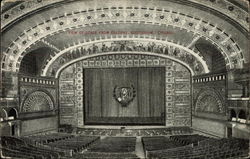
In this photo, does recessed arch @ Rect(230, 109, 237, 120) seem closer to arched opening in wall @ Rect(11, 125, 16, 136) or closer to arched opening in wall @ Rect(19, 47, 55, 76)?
arched opening in wall @ Rect(19, 47, 55, 76)

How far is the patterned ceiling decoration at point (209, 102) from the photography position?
14984 mm

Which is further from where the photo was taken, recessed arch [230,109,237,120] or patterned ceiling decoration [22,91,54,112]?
patterned ceiling decoration [22,91,54,112]

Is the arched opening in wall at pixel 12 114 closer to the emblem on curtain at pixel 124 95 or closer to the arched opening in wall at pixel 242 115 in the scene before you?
the emblem on curtain at pixel 124 95

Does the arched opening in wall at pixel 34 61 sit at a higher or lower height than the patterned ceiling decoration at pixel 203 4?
lower

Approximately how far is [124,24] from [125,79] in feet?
24.7

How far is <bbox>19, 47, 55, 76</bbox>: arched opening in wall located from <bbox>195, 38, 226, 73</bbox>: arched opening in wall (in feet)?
36.8

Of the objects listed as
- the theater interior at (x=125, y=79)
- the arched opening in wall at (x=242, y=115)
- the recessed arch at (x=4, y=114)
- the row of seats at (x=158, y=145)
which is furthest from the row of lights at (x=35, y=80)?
the arched opening in wall at (x=242, y=115)

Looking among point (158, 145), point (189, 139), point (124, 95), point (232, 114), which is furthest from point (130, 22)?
point (124, 95)

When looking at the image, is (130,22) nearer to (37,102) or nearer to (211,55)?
(211,55)

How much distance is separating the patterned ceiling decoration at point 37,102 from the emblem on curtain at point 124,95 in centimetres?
563

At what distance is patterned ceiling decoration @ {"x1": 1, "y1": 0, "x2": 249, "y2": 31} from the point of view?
1098 centimetres

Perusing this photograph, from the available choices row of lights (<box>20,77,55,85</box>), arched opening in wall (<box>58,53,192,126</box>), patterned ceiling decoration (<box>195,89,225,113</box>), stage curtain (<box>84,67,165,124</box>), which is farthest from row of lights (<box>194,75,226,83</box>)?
row of lights (<box>20,77,55,85</box>)

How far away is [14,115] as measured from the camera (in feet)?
48.7

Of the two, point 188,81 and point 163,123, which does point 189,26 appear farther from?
point 163,123
